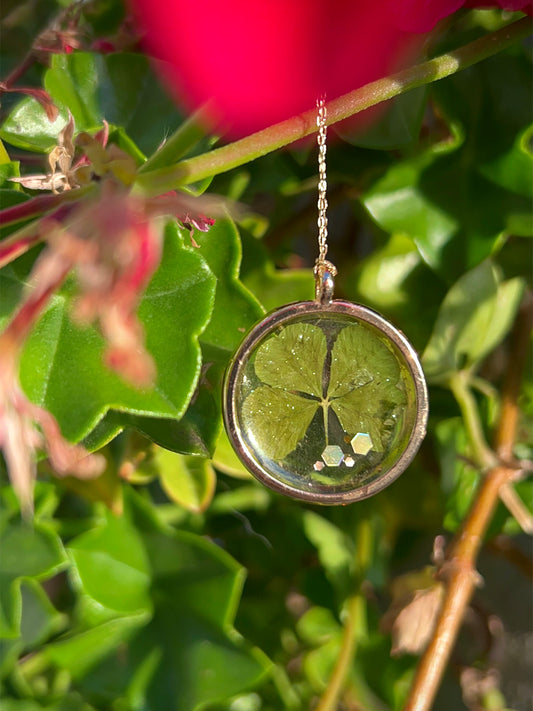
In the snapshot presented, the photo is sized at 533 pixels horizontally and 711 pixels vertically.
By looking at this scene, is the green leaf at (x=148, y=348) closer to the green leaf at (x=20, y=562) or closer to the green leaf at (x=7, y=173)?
the green leaf at (x=7, y=173)

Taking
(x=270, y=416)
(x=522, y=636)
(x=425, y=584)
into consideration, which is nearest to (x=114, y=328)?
(x=270, y=416)

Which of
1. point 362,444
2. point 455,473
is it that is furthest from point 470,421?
point 362,444

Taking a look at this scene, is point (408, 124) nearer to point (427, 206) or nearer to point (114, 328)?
point (427, 206)

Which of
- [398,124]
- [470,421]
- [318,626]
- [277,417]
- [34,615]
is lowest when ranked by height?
[318,626]

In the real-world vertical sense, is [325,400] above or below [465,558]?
above

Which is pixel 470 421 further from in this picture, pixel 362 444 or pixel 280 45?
pixel 280 45

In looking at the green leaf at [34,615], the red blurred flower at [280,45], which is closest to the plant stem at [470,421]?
the red blurred flower at [280,45]

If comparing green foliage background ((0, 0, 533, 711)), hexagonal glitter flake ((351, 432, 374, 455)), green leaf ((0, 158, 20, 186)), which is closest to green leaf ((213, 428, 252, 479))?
green foliage background ((0, 0, 533, 711))
